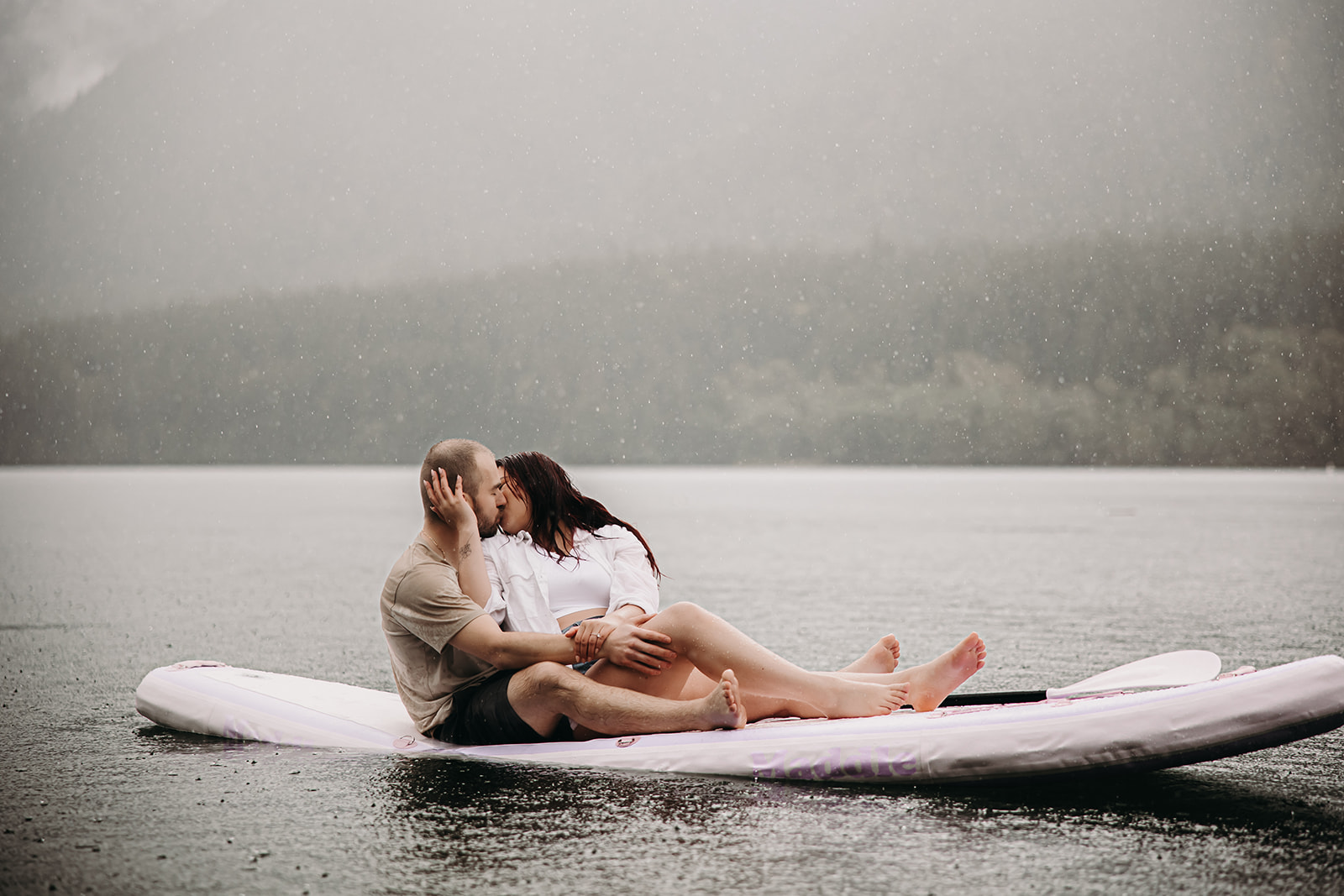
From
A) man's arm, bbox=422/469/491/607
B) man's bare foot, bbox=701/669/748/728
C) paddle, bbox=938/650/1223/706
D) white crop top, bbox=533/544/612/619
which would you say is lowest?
paddle, bbox=938/650/1223/706

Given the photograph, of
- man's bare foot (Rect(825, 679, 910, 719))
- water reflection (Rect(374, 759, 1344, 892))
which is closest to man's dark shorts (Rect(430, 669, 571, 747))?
water reflection (Rect(374, 759, 1344, 892))

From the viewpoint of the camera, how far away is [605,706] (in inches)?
204

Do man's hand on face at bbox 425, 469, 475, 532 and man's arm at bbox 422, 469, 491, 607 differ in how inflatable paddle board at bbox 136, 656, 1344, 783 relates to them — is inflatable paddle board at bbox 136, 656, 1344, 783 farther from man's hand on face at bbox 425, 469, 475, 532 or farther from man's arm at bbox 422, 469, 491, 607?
man's hand on face at bbox 425, 469, 475, 532

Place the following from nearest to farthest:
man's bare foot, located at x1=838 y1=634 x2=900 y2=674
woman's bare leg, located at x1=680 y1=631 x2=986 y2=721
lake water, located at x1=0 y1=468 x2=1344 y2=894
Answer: lake water, located at x1=0 y1=468 x2=1344 y2=894
woman's bare leg, located at x1=680 y1=631 x2=986 y2=721
man's bare foot, located at x1=838 y1=634 x2=900 y2=674

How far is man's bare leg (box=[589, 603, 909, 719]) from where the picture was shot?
5.01 meters

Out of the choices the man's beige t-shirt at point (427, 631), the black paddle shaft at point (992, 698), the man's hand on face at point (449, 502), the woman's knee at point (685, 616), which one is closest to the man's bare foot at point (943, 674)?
the black paddle shaft at point (992, 698)

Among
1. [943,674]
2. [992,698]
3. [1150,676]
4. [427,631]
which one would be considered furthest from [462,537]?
[1150,676]

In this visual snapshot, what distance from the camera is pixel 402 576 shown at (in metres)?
4.99

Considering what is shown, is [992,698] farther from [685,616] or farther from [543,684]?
[543,684]

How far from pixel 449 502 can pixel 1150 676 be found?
2883 mm

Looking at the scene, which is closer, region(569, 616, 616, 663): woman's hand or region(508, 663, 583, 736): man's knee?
region(569, 616, 616, 663): woman's hand

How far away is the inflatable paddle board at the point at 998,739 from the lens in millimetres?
4609

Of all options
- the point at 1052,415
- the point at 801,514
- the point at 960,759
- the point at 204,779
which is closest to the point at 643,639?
the point at 960,759

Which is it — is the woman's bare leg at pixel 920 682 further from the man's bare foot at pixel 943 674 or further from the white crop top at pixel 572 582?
the white crop top at pixel 572 582
